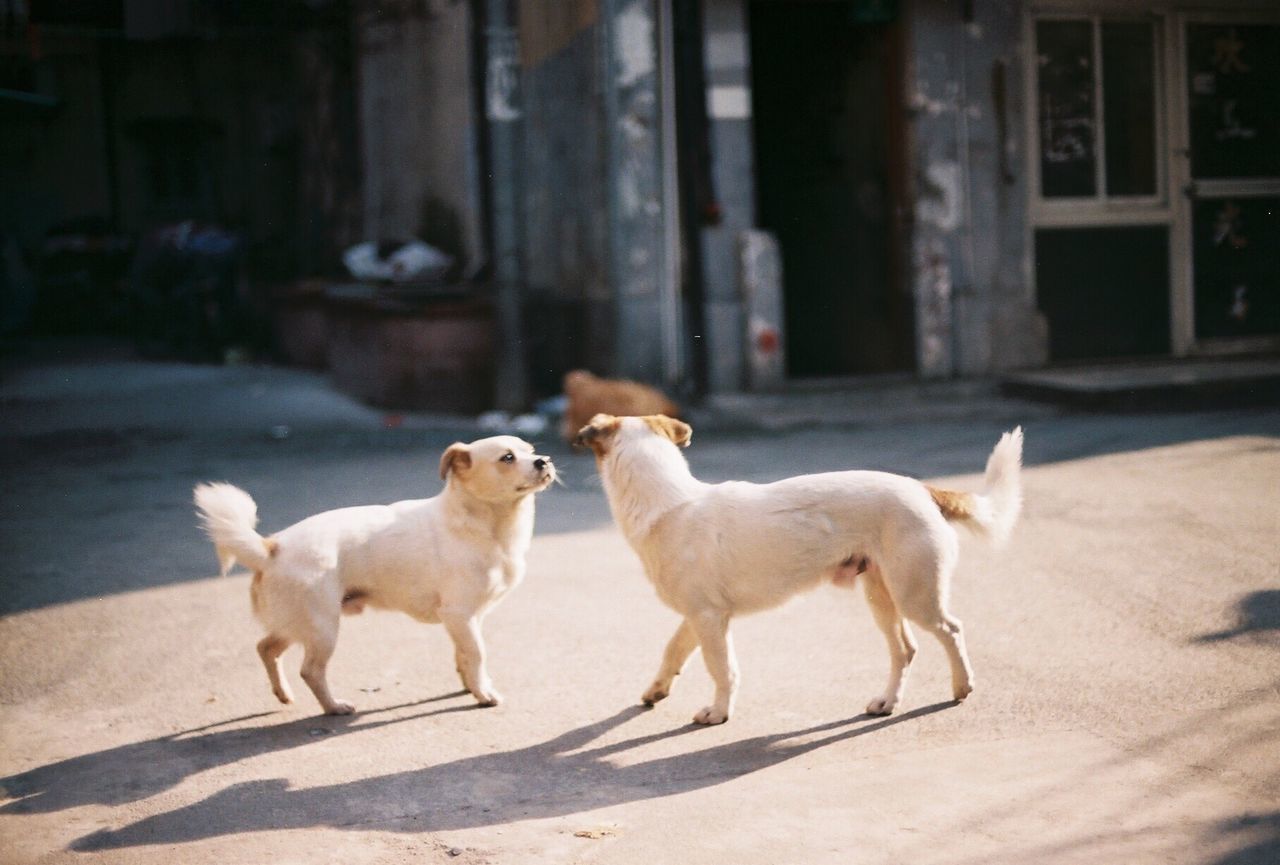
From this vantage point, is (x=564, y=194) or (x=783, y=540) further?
(x=564, y=194)

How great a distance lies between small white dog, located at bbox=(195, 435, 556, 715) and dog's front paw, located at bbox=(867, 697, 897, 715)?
1.20 metres

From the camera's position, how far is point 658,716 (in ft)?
14.2

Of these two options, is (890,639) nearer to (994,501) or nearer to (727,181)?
(994,501)

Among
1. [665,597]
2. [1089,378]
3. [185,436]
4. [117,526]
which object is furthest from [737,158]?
[665,597]

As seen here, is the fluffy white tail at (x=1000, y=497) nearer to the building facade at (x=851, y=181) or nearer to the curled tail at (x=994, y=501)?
the curled tail at (x=994, y=501)

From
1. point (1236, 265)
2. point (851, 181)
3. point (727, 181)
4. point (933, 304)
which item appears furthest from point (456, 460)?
point (1236, 265)

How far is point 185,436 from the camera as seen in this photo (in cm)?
1088

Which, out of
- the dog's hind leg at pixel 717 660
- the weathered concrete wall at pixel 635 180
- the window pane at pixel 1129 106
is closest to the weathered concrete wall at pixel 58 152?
the weathered concrete wall at pixel 635 180

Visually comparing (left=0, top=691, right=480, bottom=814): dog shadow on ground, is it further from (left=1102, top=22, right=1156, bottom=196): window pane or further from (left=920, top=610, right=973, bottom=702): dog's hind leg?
(left=1102, top=22, right=1156, bottom=196): window pane

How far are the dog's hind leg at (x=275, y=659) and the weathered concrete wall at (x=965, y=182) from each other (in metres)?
7.79

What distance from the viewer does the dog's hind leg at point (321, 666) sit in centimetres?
433

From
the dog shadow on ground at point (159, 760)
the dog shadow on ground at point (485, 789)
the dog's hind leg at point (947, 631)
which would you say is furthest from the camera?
the dog's hind leg at point (947, 631)

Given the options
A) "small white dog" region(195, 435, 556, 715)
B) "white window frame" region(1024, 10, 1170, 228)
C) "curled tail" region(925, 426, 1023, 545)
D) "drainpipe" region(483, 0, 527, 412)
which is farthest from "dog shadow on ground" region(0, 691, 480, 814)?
"white window frame" region(1024, 10, 1170, 228)

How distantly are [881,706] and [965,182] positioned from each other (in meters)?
7.98
